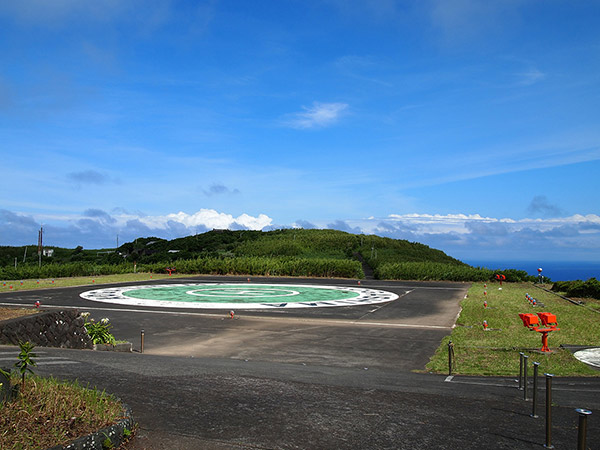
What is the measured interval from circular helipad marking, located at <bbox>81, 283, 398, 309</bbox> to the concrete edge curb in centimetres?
1525

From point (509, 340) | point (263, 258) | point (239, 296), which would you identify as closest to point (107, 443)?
point (509, 340)

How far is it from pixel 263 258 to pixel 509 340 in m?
35.4

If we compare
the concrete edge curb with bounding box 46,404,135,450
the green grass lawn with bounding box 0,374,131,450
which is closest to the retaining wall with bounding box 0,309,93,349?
the green grass lawn with bounding box 0,374,131,450

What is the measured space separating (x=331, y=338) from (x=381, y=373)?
15.0 feet

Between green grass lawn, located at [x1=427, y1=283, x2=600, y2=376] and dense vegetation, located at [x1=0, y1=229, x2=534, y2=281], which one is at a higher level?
dense vegetation, located at [x1=0, y1=229, x2=534, y2=281]

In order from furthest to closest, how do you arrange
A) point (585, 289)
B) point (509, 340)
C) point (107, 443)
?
point (585, 289), point (509, 340), point (107, 443)

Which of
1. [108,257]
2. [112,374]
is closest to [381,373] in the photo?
[112,374]

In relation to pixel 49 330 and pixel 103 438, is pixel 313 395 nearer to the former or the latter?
pixel 103 438

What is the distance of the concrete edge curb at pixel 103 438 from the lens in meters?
4.38

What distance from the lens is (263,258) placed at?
47.5 metres

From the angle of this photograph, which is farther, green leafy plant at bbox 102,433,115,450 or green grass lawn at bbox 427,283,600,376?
green grass lawn at bbox 427,283,600,376

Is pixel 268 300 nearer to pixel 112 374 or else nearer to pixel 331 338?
pixel 331 338

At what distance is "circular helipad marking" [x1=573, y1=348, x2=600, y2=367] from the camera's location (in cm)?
1051

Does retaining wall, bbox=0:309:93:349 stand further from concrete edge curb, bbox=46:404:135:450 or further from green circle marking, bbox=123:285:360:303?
green circle marking, bbox=123:285:360:303
